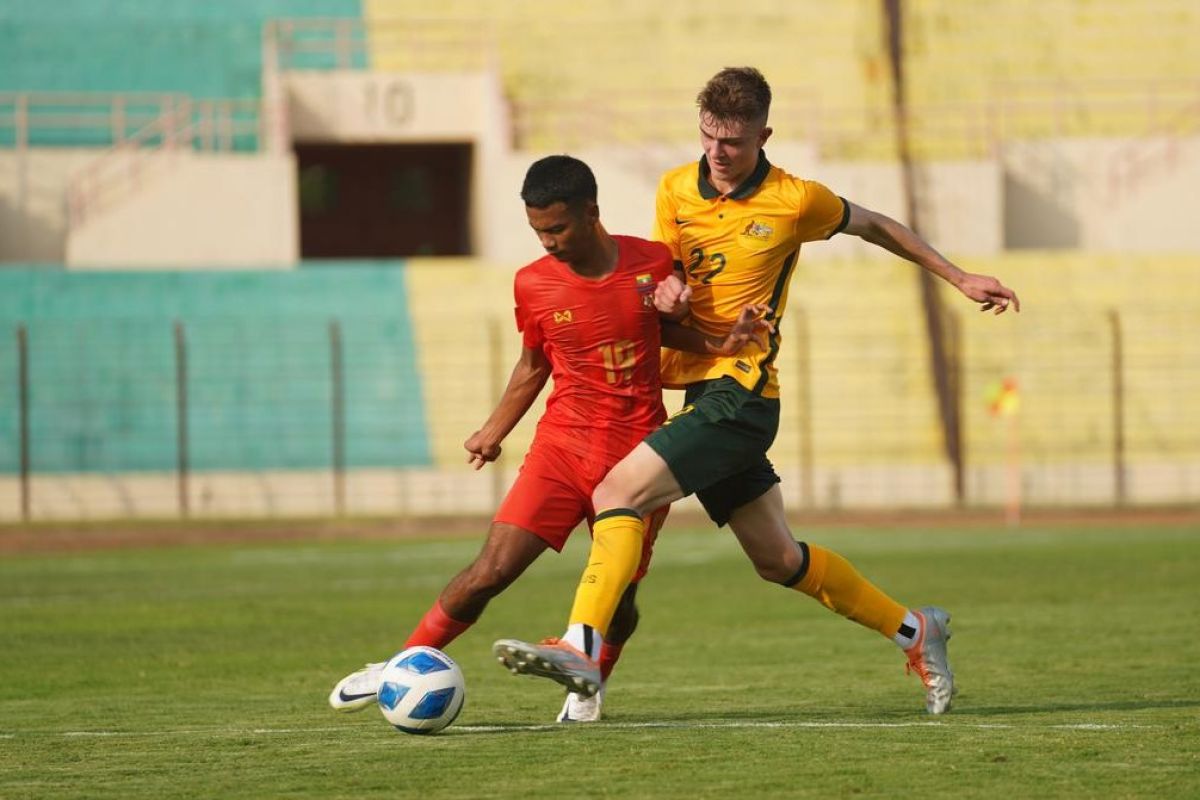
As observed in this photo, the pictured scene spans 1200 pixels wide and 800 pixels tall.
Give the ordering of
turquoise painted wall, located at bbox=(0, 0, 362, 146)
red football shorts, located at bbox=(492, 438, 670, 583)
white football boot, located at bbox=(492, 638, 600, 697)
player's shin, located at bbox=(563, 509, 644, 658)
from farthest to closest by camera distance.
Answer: turquoise painted wall, located at bbox=(0, 0, 362, 146) → red football shorts, located at bbox=(492, 438, 670, 583) → player's shin, located at bbox=(563, 509, 644, 658) → white football boot, located at bbox=(492, 638, 600, 697)

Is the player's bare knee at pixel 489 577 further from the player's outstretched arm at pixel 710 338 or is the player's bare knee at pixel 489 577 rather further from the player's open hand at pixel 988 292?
the player's open hand at pixel 988 292

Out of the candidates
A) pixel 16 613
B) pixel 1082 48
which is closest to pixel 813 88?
pixel 1082 48

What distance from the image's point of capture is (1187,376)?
28.0 metres

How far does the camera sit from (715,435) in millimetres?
7422

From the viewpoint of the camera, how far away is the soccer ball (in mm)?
7223

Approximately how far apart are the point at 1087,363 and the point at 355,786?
75.4ft

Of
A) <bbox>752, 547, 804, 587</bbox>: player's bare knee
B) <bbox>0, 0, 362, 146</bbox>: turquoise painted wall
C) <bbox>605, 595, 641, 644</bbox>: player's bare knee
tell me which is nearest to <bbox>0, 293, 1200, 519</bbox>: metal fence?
<bbox>0, 0, 362, 146</bbox>: turquoise painted wall

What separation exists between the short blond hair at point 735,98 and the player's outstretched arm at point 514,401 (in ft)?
3.68

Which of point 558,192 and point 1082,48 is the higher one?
point 1082,48

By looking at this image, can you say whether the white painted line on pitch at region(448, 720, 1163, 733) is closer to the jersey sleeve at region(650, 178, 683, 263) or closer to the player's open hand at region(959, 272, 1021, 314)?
the player's open hand at region(959, 272, 1021, 314)

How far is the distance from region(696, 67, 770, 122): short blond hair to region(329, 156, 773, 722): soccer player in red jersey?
56cm

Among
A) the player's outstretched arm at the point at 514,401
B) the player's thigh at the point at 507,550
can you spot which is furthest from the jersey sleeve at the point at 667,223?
the player's thigh at the point at 507,550

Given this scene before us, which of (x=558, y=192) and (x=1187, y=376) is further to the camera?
(x=1187, y=376)

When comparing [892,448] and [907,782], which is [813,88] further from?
[907,782]
